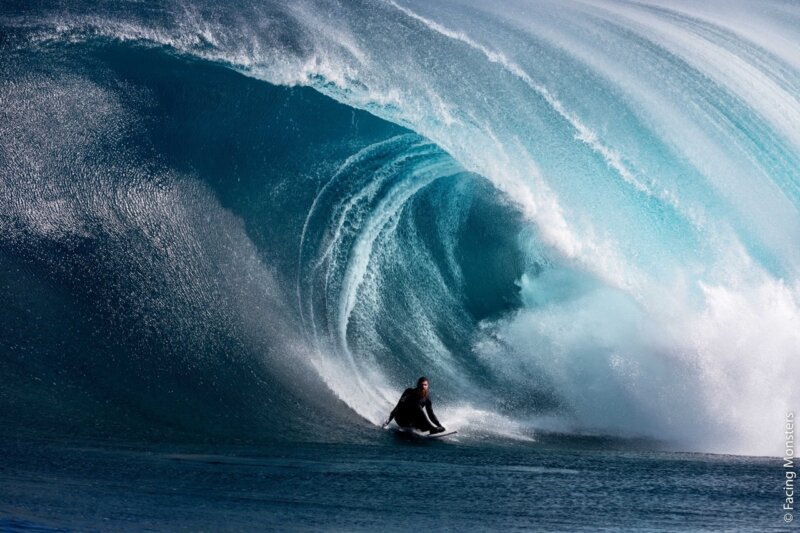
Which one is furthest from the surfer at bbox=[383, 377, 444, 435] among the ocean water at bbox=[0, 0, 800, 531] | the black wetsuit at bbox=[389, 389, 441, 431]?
the ocean water at bbox=[0, 0, 800, 531]

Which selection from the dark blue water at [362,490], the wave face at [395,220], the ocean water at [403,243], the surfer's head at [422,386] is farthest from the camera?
the wave face at [395,220]

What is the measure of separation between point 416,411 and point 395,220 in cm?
400

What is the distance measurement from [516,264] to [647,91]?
414 centimetres

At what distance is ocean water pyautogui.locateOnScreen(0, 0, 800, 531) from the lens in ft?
35.6

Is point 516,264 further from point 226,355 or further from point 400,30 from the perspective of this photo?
point 226,355

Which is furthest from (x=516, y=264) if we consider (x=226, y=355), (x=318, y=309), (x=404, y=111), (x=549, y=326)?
(x=226, y=355)

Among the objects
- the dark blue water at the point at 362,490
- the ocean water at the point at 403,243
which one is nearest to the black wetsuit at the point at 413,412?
the ocean water at the point at 403,243

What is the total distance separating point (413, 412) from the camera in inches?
453

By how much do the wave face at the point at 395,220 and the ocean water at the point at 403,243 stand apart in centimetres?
4

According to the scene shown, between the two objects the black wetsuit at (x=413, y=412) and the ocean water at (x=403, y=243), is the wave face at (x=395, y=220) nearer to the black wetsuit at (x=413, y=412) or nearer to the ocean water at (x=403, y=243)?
the ocean water at (x=403, y=243)

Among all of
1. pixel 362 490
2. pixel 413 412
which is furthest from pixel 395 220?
pixel 362 490

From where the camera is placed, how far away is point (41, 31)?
566 inches

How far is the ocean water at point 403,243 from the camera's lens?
10.9m

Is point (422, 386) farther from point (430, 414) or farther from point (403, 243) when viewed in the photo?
point (403, 243)
